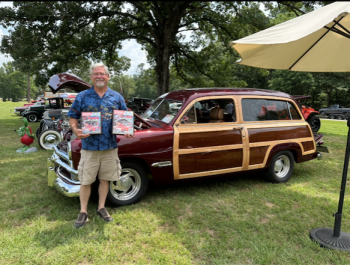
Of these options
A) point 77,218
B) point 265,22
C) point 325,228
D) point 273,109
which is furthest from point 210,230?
point 265,22

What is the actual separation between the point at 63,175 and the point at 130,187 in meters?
1.02

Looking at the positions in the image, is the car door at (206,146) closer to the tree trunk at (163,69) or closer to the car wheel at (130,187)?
the car wheel at (130,187)

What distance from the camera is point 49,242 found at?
9.01 feet

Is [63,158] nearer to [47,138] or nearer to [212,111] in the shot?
[212,111]

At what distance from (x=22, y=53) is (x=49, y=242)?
11.0 m

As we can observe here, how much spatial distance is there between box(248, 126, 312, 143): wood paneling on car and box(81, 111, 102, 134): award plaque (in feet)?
8.91

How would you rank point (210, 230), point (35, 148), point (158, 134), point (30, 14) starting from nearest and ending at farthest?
1. point (210, 230)
2. point (158, 134)
3. point (35, 148)
4. point (30, 14)

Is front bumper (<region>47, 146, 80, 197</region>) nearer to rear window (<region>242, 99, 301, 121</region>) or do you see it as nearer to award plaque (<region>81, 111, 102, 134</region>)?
award plaque (<region>81, 111, 102, 134</region>)

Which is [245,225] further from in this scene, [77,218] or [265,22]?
[265,22]

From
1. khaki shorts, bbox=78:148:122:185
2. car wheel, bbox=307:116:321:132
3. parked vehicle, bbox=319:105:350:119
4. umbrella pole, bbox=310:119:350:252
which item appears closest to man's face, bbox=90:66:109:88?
khaki shorts, bbox=78:148:122:185

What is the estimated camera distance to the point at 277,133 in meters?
4.64

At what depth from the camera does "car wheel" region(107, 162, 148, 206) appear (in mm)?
3566

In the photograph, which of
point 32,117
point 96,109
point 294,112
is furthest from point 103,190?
point 32,117

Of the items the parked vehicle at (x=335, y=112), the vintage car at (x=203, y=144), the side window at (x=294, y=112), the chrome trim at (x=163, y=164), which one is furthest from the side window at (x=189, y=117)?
the parked vehicle at (x=335, y=112)
